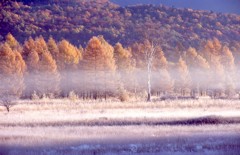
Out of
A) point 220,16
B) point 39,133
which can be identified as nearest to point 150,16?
point 220,16

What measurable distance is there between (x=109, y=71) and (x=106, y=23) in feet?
113

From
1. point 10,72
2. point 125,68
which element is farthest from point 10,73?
point 125,68

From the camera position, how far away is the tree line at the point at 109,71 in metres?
46.0

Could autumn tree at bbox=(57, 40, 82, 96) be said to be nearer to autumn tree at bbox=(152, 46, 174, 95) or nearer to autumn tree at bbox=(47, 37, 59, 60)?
autumn tree at bbox=(47, 37, 59, 60)

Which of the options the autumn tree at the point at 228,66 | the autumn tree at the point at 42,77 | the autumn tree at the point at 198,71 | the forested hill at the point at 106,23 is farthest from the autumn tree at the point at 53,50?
the autumn tree at the point at 228,66

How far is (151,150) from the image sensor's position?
1199cm

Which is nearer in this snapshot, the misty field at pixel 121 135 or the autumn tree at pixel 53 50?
the misty field at pixel 121 135

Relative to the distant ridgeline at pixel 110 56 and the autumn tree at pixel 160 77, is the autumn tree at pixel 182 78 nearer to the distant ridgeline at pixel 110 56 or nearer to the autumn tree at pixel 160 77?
the distant ridgeline at pixel 110 56

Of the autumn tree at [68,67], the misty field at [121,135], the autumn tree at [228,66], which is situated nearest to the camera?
the misty field at [121,135]

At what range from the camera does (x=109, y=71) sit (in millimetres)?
46812

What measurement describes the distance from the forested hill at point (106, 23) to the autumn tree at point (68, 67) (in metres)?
13.9

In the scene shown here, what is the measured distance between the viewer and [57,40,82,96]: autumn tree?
1891 inches

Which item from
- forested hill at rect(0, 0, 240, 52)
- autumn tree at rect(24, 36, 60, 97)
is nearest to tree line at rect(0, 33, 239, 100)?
autumn tree at rect(24, 36, 60, 97)

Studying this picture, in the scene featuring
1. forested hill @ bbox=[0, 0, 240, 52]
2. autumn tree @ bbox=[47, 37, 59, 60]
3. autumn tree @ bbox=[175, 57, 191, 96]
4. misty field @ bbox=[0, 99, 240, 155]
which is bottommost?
Answer: misty field @ bbox=[0, 99, 240, 155]
